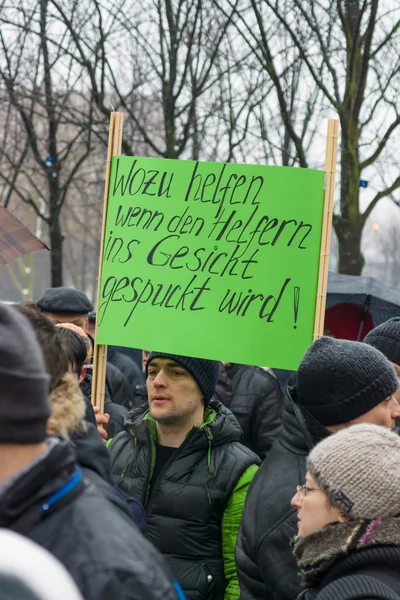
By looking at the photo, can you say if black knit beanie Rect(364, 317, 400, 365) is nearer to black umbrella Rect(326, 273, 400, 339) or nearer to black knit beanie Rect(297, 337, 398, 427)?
black knit beanie Rect(297, 337, 398, 427)

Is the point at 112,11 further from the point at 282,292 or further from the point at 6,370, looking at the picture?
the point at 6,370

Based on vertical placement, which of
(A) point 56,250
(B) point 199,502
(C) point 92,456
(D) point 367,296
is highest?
(C) point 92,456

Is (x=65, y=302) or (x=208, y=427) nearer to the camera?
A: (x=208, y=427)

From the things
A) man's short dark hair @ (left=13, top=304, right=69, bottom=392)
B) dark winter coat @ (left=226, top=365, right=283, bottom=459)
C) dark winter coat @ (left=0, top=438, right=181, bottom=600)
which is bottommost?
dark winter coat @ (left=226, top=365, right=283, bottom=459)

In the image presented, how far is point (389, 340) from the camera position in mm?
4344

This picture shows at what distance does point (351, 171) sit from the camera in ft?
35.2

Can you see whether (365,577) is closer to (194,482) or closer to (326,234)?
(194,482)

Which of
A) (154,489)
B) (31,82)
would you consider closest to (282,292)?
(154,489)

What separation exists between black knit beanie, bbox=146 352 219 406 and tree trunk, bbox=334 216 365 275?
6891 millimetres

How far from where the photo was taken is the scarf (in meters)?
2.40

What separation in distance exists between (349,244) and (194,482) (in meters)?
7.71

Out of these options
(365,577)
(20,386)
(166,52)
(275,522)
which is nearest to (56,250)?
(166,52)

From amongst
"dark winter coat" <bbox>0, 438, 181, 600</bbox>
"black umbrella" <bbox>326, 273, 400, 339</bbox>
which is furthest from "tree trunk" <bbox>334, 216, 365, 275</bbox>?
"dark winter coat" <bbox>0, 438, 181, 600</bbox>

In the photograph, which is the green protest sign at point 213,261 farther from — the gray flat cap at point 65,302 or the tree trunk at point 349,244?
the tree trunk at point 349,244
